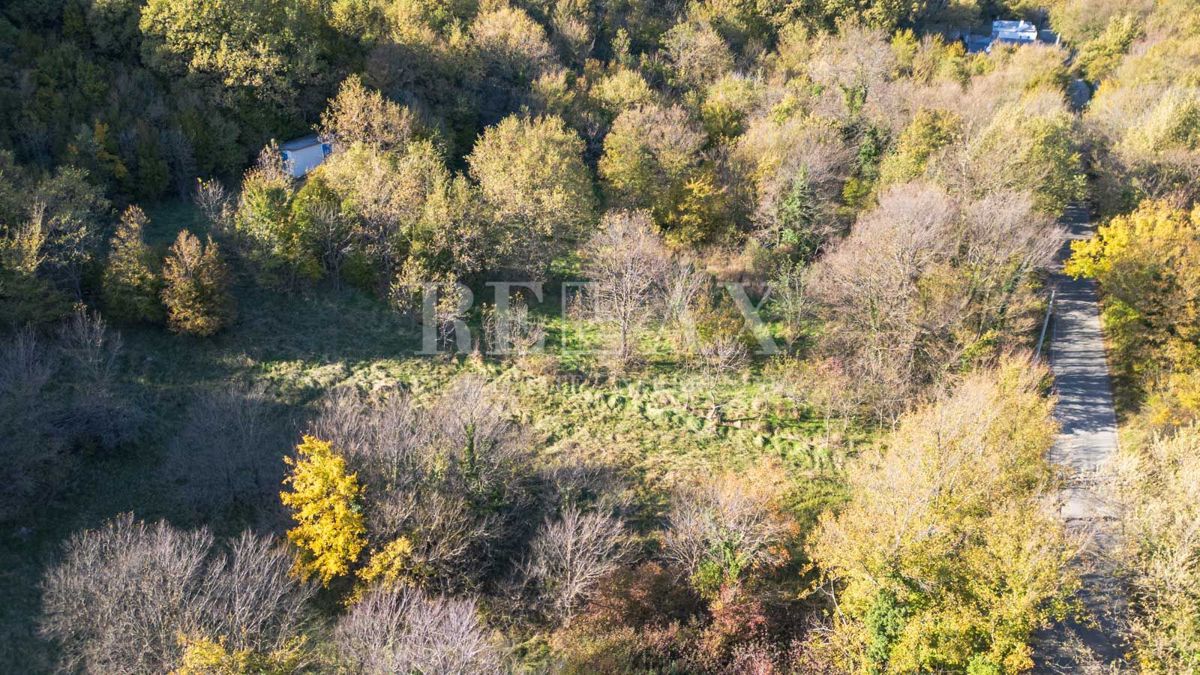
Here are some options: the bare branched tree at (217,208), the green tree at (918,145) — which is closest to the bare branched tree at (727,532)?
the bare branched tree at (217,208)

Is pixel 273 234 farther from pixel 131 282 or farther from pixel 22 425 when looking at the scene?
pixel 22 425

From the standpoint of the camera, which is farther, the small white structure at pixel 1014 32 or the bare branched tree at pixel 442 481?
the small white structure at pixel 1014 32

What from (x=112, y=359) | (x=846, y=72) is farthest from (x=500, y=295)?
(x=846, y=72)

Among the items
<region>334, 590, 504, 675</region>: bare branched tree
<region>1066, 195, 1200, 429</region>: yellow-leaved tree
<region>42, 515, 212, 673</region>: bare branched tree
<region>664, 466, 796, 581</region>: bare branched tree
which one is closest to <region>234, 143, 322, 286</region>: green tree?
<region>42, 515, 212, 673</region>: bare branched tree

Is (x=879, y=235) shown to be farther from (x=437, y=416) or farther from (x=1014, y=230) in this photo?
(x=437, y=416)

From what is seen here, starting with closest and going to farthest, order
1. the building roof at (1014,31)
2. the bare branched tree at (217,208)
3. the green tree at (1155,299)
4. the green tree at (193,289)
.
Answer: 1. the green tree at (193,289)
2. the green tree at (1155,299)
3. the bare branched tree at (217,208)
4. the building roof at (1014,31)

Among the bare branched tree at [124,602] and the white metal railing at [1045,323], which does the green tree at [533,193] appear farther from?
the white metal railing at [1045,323]
